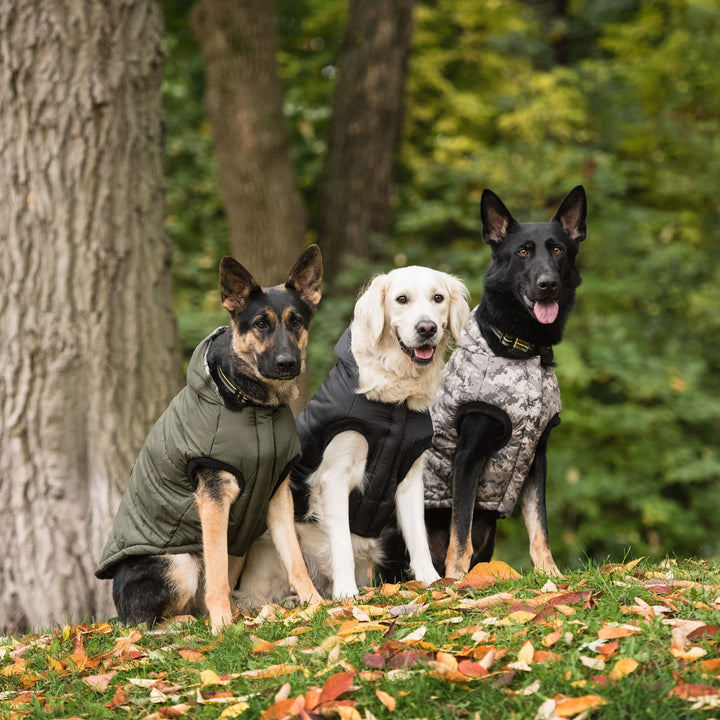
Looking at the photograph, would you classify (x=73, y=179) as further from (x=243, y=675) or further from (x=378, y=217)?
(x=378, y=217)

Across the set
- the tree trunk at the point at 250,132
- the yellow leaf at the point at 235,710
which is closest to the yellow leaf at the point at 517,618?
the yellow leaf at the point at 235,710

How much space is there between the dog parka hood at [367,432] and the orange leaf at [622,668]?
1.94 meters

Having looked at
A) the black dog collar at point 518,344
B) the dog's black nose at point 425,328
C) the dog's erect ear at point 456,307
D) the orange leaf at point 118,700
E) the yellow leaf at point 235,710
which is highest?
the dog's erect ear at point 456,307

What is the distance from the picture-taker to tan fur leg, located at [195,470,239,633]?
4461 mm

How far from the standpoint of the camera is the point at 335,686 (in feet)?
10.4

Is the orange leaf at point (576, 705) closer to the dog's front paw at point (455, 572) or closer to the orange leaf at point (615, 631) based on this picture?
the orange leaf at point (615, 631)

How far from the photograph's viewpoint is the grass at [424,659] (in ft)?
10.0

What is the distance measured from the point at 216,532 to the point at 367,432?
3.18 feet

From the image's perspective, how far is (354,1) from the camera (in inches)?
477

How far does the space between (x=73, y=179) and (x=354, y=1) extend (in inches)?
302

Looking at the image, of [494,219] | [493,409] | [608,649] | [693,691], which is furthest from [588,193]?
[693,691]

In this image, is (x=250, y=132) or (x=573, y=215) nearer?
(x=573, y=215)

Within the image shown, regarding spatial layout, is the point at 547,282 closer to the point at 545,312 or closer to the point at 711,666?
the point at 545,312

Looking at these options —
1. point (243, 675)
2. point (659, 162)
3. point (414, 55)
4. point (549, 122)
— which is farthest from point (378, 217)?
point (243, 675)
